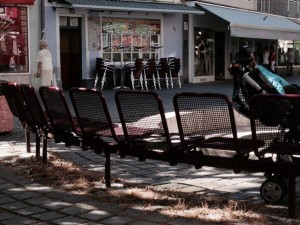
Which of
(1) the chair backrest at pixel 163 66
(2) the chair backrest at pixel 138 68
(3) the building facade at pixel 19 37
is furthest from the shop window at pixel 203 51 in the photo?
(3) the building facade at pixel 19 37

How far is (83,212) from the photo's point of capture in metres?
4.80

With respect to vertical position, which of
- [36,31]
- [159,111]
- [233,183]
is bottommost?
[233,183]

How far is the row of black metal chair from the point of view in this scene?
20188mm

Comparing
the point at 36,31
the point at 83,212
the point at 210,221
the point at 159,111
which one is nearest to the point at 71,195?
the point at 83,212

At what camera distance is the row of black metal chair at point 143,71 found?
20.2m

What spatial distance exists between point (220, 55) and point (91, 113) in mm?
22795

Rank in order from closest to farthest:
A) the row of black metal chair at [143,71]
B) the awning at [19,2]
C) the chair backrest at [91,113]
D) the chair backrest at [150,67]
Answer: the chair backrest at [91,113] < the awning at [19,2] < the row of black metal chair at [143,71] < the chair backrest at [150,67]

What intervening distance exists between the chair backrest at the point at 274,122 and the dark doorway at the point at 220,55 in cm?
2287

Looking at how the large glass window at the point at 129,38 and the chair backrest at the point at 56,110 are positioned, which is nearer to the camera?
the chair backrest at the point at 56,110

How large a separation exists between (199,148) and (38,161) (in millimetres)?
2654

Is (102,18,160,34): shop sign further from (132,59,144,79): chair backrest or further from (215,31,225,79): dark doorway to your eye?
(215,31,225,79): dark doorway

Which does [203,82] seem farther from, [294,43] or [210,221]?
[210,221]

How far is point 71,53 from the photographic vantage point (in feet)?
67.9

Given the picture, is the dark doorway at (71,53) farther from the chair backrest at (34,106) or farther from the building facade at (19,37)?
the chair backrest at (34,106)
